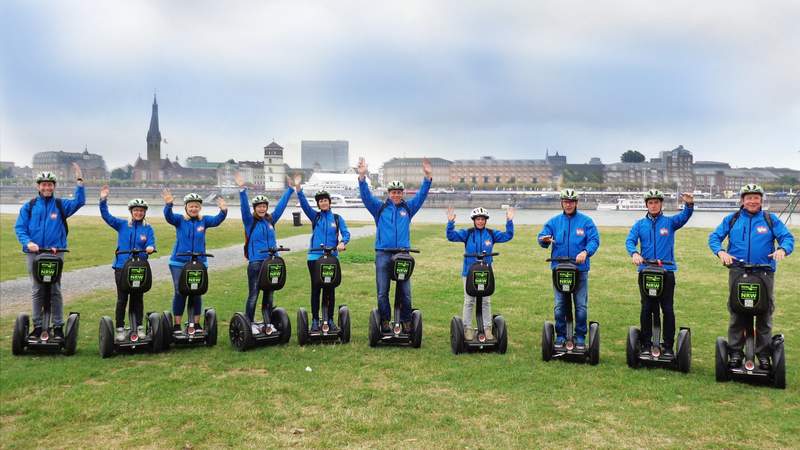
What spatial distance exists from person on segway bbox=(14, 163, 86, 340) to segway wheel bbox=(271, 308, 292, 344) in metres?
2.84

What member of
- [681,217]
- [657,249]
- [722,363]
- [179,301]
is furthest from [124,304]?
[722,363]

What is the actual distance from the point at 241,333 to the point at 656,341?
549cm

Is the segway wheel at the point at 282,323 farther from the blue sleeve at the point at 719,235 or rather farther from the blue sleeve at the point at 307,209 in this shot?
the blue sleeve at the point at 719,235

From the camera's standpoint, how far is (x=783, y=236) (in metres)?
6.53

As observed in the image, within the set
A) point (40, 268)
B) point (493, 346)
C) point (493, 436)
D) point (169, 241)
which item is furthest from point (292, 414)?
point (169, 241)

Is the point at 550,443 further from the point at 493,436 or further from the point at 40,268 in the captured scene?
the point at 40,268

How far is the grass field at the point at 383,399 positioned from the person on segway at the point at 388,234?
0.61 m

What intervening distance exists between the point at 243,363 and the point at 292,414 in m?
2.07

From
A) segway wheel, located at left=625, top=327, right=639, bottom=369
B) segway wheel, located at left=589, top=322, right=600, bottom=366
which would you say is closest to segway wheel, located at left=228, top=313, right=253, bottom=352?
segway wheel, located at left=589, top=322, right=600, bottom=366

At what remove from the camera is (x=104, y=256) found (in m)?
21.2

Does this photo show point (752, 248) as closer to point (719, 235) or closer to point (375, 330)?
point (719, 235)

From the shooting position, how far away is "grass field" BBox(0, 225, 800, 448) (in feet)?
17.3

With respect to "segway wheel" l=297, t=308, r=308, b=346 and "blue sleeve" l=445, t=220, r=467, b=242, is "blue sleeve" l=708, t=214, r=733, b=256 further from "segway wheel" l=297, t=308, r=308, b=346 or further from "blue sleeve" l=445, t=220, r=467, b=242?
"segway wheel" l=297, t=308, r=308, b=346

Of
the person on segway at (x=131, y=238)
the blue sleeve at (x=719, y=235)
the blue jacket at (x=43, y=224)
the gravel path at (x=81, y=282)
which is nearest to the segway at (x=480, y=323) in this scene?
the blue sleeve at (x=719, y=235)
